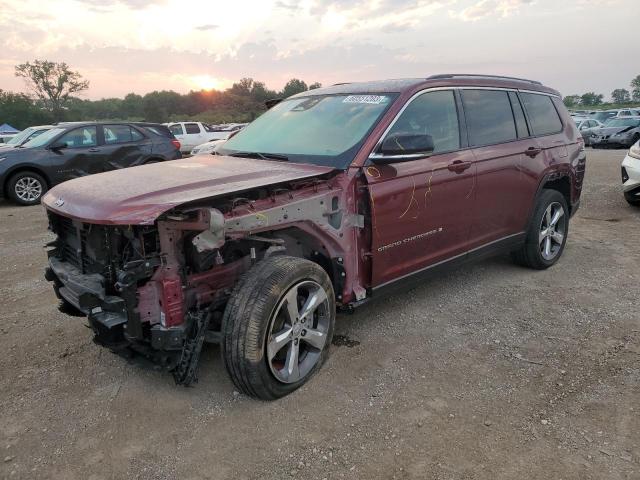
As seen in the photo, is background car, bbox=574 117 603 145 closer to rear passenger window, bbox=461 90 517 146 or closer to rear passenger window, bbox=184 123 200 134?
rear passenger window, bbox=184 123 200 134

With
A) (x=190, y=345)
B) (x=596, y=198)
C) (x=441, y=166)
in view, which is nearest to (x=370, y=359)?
(x=190, y=345)

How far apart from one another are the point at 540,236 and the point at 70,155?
9.45 meters

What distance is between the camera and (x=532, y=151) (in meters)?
4.70

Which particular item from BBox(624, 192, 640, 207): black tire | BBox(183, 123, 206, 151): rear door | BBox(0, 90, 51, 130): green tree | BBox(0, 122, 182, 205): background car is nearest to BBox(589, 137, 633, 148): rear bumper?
BBox(624, 192, 640, 207): black tire

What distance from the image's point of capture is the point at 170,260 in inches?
106

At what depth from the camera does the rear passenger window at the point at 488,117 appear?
414cm

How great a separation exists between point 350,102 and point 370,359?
76.7 inches

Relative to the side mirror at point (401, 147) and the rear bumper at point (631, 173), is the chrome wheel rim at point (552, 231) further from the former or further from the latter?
the rear bumper at point (631, 173)

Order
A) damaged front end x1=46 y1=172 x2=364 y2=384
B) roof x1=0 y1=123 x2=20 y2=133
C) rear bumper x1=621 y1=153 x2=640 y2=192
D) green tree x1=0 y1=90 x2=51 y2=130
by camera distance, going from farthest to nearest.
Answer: green tree x1=0 y1=90 x2=51 y2=130
roof x1=0 y1=123 x2=20 y2=133
rear bumper x1=621 y1=153 x2=640 y2=192
damaged front end x1=46 y1=172 x2=364 y2=384

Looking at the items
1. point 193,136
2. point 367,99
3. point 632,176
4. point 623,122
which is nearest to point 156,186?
point 367,99

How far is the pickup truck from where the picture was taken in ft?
68.5

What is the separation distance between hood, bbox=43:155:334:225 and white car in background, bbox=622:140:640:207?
6809 millimetres

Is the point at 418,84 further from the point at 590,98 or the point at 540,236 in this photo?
the point at 590,98

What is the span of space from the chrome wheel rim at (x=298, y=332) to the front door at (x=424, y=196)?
1.87ft
